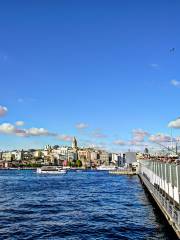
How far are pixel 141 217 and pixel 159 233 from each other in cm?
1128

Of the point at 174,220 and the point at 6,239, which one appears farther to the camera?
the point at 6,239

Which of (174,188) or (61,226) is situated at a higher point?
(174,188)

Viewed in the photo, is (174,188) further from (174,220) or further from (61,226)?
(61,226)

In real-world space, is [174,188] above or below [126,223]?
above

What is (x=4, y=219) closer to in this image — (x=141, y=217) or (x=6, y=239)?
(x=6, y=239)

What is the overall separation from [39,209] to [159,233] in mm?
24194

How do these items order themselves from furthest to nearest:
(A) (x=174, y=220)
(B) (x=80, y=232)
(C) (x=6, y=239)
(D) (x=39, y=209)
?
(D) (x=39, y=209)
(B) (x=80, y=232)
(C) (x=6, y=239)
(A) (x=174, y=220)

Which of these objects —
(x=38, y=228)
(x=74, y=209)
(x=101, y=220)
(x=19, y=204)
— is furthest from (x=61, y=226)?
(x=19, y=204)

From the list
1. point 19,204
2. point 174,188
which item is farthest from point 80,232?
point 19,204

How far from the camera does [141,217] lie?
168 feet

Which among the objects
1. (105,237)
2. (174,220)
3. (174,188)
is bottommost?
(105,237)

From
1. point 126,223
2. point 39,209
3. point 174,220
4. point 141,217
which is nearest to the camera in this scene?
point 174,220

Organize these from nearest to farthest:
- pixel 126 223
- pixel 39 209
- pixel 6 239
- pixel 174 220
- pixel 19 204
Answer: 1. pixel 174 220
2. pixel 6 239
3. pixel 126 223
4. pixel 39 209
5. pixel 19 204

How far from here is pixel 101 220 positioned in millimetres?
49188
